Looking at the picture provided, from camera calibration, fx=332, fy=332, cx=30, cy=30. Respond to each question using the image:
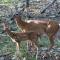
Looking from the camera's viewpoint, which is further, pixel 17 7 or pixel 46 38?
pixel 17 7

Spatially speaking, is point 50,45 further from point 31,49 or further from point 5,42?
point 5,42

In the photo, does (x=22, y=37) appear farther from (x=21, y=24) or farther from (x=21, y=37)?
(x=21, y=24)

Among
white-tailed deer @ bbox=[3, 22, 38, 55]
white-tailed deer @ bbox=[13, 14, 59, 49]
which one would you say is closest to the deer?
white-tailed deer @ bbox=[3, 22, 38, 55]

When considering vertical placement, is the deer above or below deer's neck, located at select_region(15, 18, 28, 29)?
below

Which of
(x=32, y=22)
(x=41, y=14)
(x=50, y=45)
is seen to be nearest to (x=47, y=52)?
(x=50, y=45)

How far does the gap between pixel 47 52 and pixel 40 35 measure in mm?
552

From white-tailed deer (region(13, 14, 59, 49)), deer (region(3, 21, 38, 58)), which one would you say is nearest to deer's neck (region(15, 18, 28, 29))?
white-tailed deer (region(13, 14, 59, 49))

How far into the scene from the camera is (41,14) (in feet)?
28.9

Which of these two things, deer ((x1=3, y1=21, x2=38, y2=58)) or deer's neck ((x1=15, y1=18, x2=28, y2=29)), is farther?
deer's neck ((x1=15, y1=18, x2=28, y2=29))

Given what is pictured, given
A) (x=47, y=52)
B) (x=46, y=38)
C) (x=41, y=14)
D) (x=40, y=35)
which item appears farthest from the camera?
(x=41, y=14)

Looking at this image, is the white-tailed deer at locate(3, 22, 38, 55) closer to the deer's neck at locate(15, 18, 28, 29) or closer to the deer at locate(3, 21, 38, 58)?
the deer at locate(3, 21, 38, 58)

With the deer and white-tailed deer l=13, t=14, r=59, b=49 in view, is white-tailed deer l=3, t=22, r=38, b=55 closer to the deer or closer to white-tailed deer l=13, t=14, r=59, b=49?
the deer

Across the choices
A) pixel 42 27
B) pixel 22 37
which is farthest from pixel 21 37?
pixel 42 27

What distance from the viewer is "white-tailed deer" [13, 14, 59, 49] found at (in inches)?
257
